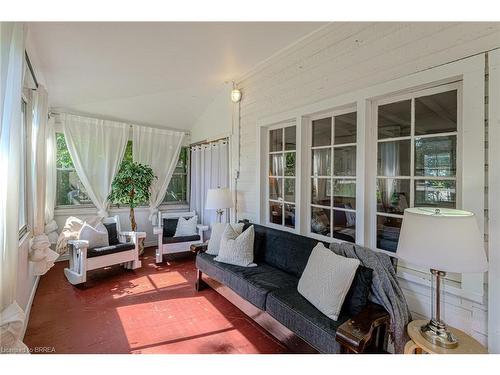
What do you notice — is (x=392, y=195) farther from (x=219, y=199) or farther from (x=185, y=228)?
(x=185, y=228)

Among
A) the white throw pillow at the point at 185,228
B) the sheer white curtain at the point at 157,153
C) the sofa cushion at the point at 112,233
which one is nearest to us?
the sofa cushion at the point at 112,233

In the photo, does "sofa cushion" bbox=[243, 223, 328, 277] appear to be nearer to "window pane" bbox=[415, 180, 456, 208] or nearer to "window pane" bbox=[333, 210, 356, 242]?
"window pane" bbox=[333, 210, 356, 242]

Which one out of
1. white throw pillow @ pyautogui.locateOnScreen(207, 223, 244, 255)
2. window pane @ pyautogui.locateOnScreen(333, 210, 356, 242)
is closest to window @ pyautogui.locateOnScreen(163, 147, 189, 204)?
white throw pillow @ pyautogui.locateOnScreen(207, 223, 244, 255)

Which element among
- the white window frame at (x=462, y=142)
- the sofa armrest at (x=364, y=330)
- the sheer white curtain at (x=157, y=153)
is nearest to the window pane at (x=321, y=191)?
the white window frame at (x=462, y=142)

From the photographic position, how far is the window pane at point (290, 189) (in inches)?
119

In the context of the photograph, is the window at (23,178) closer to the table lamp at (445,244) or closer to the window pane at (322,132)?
the window pane at (322,132)

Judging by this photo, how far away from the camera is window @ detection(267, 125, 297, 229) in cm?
304

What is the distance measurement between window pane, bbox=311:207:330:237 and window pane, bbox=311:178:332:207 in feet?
0.26

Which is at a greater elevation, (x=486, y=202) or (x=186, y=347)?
(x=486, y=202)

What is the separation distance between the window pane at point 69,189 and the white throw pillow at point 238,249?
3059 millimetres

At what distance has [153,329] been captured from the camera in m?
2.24
